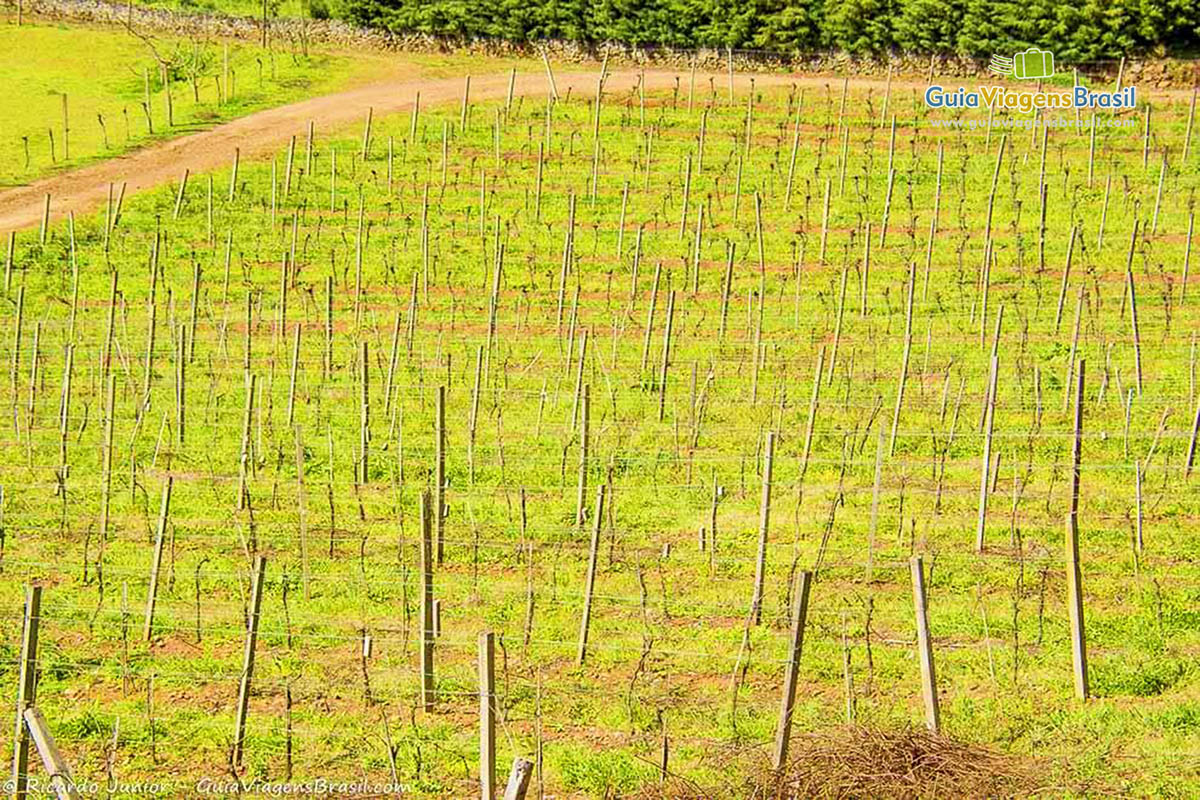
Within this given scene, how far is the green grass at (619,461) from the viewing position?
8.93 m

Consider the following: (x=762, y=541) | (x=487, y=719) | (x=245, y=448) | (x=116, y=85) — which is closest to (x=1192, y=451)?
(x=762, y=541)

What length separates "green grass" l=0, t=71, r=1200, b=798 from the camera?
29.3 feet

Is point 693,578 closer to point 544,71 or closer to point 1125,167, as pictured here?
point 1125,167

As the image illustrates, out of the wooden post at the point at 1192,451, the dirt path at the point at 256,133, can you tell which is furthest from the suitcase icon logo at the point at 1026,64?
the wooden post at the point at 1192,451

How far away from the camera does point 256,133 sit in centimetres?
2531

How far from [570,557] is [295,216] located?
36.6 ft

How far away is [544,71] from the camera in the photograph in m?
29.2

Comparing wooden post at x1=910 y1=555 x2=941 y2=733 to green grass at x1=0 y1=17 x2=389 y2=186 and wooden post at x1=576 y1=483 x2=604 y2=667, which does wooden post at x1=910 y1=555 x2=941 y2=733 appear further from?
green grass at x1=0 y1=17 x2=389 y2=186

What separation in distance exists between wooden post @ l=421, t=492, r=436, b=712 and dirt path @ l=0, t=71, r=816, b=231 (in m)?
14.4

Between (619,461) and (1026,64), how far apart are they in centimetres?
1746

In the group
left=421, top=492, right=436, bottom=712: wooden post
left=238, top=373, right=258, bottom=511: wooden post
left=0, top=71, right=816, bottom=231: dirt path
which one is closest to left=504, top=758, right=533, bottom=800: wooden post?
left=421, top=492, right=436, bottom=712: wooden post

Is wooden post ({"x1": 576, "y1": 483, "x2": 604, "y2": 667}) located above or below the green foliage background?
below

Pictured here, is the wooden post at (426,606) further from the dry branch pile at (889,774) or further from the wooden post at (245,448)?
the wooden post at (245,448)

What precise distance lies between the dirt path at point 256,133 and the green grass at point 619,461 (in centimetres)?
107
